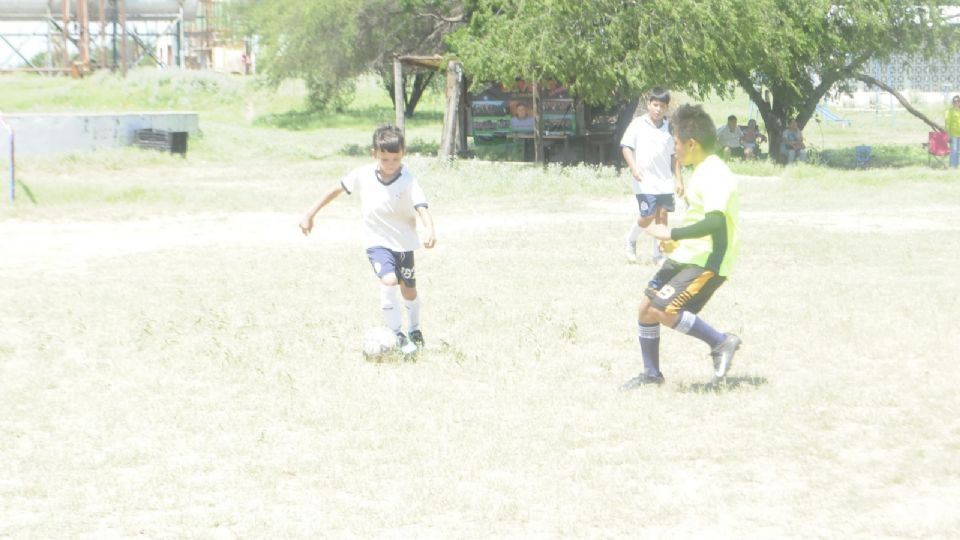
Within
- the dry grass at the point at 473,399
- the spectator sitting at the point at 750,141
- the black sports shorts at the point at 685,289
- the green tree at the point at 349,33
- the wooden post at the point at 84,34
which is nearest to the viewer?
the dry grass at the point at 473,399

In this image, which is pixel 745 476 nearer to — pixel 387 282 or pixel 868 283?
pixel 387 282

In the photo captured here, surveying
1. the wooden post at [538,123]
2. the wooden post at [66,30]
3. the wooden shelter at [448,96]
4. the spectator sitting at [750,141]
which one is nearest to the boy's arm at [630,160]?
the wooden post at [538,123]

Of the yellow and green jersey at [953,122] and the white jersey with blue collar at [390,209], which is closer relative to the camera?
the white jersey with blue collar at [390,209]

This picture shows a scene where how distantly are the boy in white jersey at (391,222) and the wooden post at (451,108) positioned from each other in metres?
20.1

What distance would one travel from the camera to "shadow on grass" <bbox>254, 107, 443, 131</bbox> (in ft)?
153

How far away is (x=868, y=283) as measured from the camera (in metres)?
12.6

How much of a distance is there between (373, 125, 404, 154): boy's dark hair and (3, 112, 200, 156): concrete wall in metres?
20.0

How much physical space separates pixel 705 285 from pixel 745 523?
2.44m

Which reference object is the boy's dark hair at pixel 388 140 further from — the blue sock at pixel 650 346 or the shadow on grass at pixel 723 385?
the shadow on grass at pixel 723 385

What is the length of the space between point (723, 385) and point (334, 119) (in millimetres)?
41245

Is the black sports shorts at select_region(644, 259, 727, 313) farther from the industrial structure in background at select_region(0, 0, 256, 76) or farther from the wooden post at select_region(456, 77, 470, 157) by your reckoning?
the industrial structure in background at select_region(0, 0, 256, 76)

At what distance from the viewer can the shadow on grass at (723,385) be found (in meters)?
8.23

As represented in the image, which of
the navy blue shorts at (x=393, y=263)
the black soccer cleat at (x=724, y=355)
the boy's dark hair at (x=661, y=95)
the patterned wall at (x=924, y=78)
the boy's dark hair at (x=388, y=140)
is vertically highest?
the patterned wall at (x=924, y=78)

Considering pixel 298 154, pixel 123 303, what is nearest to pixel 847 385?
pixel 123 303
